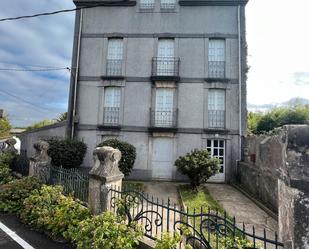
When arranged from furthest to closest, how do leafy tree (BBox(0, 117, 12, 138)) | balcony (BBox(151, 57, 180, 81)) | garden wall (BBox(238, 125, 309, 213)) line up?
leafy tree (BBox(0, 117, 12, 138)) < balcony (BBox(151, 57, 180, 81)) < garden wall (BBox(238, 125, 309, 213))

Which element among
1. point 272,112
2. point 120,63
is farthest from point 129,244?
point 272,112

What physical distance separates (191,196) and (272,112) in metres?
11.2

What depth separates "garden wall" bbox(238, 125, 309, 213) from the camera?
6.77 feet

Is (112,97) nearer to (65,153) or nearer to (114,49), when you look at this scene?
(114,49)

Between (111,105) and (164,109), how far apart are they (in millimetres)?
3375

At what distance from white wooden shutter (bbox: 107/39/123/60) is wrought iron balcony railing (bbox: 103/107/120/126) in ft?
10.9

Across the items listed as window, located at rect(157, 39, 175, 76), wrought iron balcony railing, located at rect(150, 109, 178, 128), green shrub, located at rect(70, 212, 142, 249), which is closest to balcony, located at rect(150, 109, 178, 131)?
wrought iron balcony railing, located at rect(150, 109, 178, 128)

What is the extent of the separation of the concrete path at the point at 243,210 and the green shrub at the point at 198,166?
3.25 ft

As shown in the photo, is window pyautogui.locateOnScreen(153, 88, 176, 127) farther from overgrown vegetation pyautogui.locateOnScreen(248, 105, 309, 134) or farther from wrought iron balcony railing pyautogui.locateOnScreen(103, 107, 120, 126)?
overgrown vegetation pyautogui.locateOnScreen(248, 105, 309, 134)

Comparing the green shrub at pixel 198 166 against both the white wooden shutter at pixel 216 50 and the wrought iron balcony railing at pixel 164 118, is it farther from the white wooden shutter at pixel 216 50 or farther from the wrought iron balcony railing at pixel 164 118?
the white wooden shutter at pixel 216 50

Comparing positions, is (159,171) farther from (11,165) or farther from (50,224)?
(50,224)

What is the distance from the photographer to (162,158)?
13.2 m

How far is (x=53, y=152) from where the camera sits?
11.4m

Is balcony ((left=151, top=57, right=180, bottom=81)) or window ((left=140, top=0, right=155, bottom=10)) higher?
window ((left=140, top=0, right=155, bottom=10))
